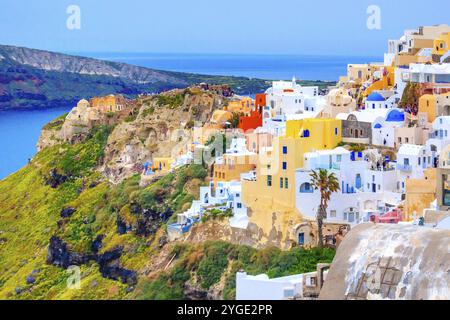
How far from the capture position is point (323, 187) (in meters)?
32.3

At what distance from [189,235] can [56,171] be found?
73.1 feet

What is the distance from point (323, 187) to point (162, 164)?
15100 mm

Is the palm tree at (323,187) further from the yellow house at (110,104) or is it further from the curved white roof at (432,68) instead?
the yellow house at (110,104)

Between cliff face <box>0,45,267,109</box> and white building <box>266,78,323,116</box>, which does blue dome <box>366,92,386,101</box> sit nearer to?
white building <box>266,78,323,116</box>

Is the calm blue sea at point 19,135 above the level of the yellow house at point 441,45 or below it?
below

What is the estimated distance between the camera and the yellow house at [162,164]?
1808 inches

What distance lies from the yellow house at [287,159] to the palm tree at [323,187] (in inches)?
29.2

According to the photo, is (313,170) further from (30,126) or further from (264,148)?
(30,126)

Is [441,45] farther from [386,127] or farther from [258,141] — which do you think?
[386,127]

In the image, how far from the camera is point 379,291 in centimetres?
2172

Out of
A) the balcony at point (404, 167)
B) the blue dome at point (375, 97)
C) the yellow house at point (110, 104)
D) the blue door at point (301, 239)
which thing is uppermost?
the blue dome at point (375, 97)

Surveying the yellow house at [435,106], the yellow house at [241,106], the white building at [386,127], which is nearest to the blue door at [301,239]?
the white building at [386,127]

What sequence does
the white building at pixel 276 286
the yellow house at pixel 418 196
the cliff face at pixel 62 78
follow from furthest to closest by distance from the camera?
the cliff face at pixel 62 78
the yellow house at pixel 418 196
the white building at pixel 276 286

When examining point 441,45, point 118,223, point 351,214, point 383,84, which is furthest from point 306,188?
point 118,223
